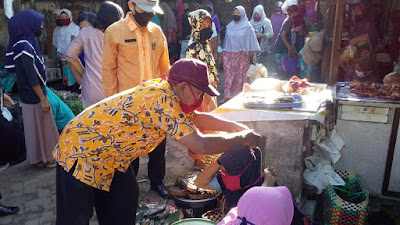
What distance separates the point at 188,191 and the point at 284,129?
103 centimetres

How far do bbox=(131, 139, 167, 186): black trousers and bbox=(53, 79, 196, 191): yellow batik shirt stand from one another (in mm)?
1489

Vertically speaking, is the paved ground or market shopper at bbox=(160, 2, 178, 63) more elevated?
market shopper at bbox=(160, 2, 178, 63)

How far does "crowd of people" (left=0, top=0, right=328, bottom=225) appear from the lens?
6.59 ft

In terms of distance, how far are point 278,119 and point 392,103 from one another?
125 cm

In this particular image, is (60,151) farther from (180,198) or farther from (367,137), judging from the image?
(367,137)

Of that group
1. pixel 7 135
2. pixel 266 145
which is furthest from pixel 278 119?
pixel 7 135

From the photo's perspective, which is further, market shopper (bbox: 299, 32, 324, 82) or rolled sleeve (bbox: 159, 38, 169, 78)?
market shopper (bbox: 299, 32, 324, 82)

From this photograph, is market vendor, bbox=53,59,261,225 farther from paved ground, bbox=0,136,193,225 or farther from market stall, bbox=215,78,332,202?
paved ground, bbox=0,136,193,225

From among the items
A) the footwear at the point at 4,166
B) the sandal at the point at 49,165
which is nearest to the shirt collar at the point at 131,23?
the sandal at the point at 49,165

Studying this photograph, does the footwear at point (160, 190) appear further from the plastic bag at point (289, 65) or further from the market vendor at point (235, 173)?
the plastic bag at point (289, 65)

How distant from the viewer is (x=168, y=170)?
4.50m

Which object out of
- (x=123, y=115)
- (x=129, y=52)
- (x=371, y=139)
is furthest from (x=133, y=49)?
(x=371, y=139)

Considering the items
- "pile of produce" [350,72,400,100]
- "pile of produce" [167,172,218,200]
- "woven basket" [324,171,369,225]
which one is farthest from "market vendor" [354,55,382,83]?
"pile of produce" [167,172,218,200]

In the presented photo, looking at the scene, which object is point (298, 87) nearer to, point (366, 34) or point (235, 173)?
point (235, 173)
